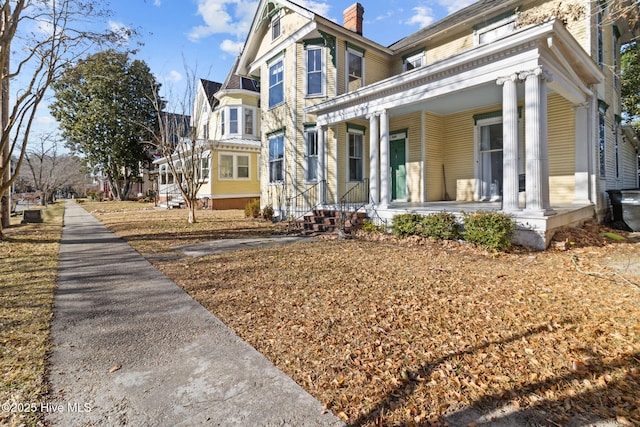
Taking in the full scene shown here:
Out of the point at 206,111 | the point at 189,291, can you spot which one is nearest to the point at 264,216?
the point at 189,291

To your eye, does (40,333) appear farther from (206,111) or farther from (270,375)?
(206,111)

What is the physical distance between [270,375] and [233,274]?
3353 millimetres

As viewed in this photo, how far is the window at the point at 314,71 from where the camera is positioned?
13.0 m

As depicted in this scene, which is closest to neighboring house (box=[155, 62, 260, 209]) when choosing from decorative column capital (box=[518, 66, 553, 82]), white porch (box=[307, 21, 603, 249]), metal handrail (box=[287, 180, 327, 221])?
metal handrail (box=[287, 180, 327, 221])

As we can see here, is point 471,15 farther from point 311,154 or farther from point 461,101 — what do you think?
point 311,154

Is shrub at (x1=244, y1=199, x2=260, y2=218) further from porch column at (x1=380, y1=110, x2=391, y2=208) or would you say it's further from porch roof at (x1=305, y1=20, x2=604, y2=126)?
porch column at (x1=380, y1=110, x2=391, y2=208)

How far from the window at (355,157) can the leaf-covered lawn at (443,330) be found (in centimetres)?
696

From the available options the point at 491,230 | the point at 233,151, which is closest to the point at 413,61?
the point at 491,230

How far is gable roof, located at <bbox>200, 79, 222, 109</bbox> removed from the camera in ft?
80.3

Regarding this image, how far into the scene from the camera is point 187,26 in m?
13.1

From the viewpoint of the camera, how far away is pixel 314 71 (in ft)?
42.9

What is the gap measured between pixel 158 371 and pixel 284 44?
13651mm

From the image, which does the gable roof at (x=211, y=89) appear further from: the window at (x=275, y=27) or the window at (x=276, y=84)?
the window at (x=276, y=84)

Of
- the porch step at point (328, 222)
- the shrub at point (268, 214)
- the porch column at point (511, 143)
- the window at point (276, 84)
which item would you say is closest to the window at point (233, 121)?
the window at point (276, 84)
